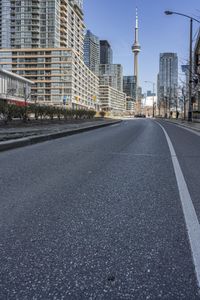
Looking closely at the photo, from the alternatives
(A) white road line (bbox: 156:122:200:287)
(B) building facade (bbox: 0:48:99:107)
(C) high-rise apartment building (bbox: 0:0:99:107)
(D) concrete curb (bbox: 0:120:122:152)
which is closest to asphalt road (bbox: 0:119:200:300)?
(A) white road line (bbox: 156:122:200:287)

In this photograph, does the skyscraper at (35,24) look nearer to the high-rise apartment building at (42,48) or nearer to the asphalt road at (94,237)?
the high-rise apartment building at (42,48)

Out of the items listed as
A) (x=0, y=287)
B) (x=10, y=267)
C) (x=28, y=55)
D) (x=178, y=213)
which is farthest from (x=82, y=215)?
(x=28, y=55)

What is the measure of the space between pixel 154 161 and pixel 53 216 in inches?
215

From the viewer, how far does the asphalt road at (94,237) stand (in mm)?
2768

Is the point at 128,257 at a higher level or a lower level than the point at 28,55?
lower

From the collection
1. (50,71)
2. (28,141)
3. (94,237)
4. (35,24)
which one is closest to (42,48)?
(50,71)

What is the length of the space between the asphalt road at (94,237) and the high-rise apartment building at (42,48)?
136 meters

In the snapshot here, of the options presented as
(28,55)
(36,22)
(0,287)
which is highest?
(36,22)

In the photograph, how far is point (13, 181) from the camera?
6.75m

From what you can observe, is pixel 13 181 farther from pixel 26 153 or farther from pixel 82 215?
pixel 26 153

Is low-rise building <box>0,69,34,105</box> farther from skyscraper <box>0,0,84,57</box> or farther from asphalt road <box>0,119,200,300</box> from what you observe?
asphalt road <box>0,119,200,300</box>

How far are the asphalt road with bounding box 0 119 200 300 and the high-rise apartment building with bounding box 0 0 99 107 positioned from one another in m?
136

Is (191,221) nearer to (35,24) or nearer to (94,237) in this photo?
(94,237)

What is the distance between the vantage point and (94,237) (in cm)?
380
